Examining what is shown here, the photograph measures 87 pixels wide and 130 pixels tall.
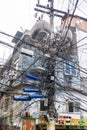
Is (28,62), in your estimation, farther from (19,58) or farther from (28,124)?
(28,124)

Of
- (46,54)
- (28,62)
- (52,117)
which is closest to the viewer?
(52,117)

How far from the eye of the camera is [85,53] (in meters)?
17.5

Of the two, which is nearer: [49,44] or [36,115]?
[49,44]

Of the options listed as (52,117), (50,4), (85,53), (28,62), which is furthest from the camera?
(85,53)

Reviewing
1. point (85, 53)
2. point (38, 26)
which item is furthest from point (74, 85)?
point (38, 26)

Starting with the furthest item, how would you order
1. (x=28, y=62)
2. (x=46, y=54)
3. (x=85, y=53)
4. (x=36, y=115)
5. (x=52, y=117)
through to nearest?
(x=85, y=53) → (x=28, y=62) → (x=36, y=115) → (x=46, y=54) → (x=52, y=117)

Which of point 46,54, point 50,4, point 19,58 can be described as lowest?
point 46,54

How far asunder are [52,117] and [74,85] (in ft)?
25.2

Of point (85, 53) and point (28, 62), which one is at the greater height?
point (85, 53)

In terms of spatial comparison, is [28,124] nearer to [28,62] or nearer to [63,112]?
[63,112]

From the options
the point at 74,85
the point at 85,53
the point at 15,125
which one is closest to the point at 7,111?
the point at 15,125

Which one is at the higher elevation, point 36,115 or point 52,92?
point 52,92

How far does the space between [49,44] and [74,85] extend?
6958 mm

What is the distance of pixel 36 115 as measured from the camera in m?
11.8
